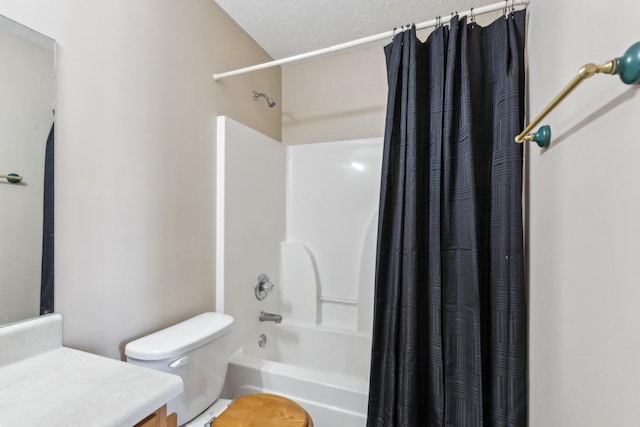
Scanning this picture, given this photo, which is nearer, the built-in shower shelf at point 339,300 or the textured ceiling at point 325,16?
the textured ceiling at point 325,16

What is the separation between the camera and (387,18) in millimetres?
1817

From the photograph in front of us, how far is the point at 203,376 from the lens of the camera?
3.88 ft

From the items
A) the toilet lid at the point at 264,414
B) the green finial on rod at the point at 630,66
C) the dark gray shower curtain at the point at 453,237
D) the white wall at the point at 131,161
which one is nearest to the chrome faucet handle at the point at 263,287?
the white wall at the point at 131,161

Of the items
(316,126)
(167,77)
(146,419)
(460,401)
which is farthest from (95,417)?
(316,126)

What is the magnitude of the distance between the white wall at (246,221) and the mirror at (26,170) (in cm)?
79

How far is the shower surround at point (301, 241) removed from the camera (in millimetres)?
1777

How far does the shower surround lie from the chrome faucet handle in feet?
0.14

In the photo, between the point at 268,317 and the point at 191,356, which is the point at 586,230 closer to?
the point at 191,356

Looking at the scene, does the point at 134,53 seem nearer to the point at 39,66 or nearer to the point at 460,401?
the point at 39,66

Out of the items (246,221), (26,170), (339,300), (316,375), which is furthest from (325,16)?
(316,375)

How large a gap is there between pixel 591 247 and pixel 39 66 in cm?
160

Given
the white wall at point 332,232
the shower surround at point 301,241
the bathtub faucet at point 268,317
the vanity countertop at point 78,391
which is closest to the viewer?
the vanity countertop at point 78,391

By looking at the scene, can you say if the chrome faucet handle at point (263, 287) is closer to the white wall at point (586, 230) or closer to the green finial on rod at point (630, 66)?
the white wall at point (586, 230)

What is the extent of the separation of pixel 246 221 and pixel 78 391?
1.25 meters
